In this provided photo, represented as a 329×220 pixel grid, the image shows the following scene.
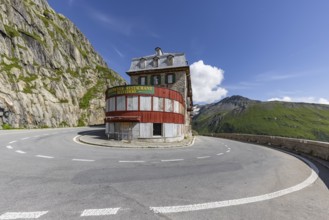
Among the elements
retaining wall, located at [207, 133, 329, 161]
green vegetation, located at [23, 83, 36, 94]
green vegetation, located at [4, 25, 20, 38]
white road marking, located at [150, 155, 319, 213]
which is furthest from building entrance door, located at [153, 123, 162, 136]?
green vegetation, located at [4, 25, 20, 38]

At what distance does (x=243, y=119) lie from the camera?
189 metres

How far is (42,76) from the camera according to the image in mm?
56750

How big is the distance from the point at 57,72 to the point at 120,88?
191 ft

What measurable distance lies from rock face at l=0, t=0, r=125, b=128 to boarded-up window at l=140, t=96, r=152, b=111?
117ft

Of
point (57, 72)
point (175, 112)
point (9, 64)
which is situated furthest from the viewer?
point (57, 72)

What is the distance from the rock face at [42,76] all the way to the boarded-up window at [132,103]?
34358 millimetres

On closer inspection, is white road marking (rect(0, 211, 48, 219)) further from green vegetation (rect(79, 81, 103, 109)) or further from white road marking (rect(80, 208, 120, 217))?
green vegetation (rect(79, 81, 103, 109))

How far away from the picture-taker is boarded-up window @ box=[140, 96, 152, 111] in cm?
1981

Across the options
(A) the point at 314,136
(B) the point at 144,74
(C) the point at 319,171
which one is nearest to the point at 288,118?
(A) the point at 314,136

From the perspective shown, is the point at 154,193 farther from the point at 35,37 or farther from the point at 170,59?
the point at 35,37

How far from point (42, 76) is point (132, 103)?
53224 mm

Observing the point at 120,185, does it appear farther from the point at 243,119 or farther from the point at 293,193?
the point at 243,119

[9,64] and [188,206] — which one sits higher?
[9,64]

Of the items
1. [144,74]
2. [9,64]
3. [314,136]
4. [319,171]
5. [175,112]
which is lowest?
[314,136]
